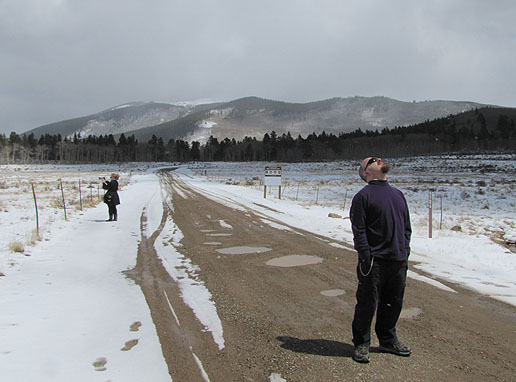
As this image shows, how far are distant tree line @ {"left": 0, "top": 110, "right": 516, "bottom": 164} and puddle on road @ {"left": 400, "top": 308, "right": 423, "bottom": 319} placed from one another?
133 meters

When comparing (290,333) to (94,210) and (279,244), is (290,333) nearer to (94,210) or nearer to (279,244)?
(279,244)

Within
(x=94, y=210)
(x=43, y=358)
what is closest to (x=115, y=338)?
(x=43, y=358)

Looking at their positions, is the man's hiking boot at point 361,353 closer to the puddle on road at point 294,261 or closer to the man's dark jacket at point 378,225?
the man's dark jacket at point 378,225

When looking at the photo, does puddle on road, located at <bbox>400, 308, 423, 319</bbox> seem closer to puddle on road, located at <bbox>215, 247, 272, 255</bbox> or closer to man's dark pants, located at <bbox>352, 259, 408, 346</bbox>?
man's dark pants, located at <bbox>352, 259, 408, 346</bbox>

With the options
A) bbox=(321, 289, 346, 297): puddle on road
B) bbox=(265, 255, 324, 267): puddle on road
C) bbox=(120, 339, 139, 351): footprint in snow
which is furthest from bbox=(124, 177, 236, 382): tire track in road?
bbox=(265, 255, 324, 267): puddle on road

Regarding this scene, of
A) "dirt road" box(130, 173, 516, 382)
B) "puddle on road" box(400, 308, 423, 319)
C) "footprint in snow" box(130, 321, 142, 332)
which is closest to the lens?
"dirt road" box(130, 173, 516, 382)

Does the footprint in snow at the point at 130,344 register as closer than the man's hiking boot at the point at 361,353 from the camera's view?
No

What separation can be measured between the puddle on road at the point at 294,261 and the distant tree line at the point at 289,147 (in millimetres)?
130117

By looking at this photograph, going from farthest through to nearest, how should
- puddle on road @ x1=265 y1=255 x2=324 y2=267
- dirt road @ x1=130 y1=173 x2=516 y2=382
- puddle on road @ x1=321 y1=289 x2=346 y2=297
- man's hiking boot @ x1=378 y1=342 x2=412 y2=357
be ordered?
1. puddle on road @ x1=265 y1=255 x2=324 y2=267
2. puddle on road @ x1=321 y1=289 x2=346 y2=297
3. man's hiking boot @ x1=378 y1=342 x2=412 y2=357
4. dirt road @ x1=130 y1=173 x2=516 y2=382

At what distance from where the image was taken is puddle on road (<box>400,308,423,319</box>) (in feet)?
15.4

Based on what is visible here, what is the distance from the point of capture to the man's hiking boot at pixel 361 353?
3512mm

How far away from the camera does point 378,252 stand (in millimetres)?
3570

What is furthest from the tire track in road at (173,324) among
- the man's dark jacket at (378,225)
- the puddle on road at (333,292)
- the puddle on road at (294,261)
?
the puddle on road at (294,261)

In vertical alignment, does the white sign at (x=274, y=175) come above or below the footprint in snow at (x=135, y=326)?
above
